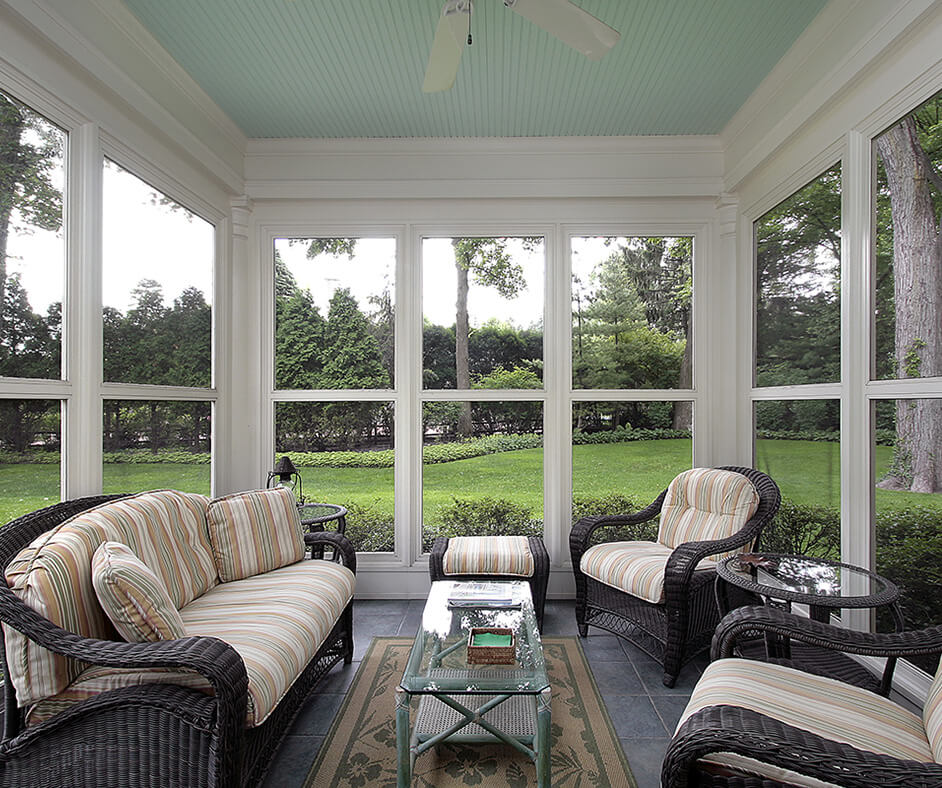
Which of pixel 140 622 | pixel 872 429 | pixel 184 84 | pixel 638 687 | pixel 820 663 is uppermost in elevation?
pixel 184 84

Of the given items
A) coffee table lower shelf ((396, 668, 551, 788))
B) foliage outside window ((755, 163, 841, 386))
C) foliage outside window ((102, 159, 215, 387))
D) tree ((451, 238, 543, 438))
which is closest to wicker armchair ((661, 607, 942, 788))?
coffee table lower shelf ((396, 668, 551, 788))

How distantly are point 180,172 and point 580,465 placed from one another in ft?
9.89

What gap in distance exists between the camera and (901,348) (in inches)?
89.4

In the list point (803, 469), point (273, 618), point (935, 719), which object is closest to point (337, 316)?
point (273, 618)

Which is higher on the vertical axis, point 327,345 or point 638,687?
point 327,345

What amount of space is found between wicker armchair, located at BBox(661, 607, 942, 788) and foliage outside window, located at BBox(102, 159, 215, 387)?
106 inches

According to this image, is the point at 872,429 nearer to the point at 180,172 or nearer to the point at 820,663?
the point at 820,663

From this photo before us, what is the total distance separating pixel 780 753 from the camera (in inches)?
47.5

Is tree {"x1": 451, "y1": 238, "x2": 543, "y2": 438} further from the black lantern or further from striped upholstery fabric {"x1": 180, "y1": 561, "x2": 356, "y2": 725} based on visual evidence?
striped upholstery fabric {"x1": 180, "y1": 561, "x2": 356, "y2": 725}

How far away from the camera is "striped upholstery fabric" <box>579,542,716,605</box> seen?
8.77ft

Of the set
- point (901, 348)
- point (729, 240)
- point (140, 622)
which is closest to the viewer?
point (140, 622)

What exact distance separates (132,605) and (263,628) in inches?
19.2

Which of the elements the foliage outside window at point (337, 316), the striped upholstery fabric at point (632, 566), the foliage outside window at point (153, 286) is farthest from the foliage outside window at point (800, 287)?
the foliage outside window at point (153, 286)

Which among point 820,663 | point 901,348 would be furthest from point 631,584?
point 901,348
